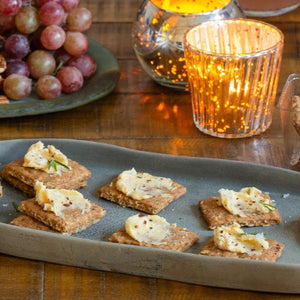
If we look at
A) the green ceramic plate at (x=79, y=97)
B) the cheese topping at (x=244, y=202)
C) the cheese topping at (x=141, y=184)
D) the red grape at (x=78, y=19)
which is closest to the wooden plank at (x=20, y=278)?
the cheese topping at (x=141, y=184)

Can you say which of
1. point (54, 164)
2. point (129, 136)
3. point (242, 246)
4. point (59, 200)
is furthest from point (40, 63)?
point (242, 246)

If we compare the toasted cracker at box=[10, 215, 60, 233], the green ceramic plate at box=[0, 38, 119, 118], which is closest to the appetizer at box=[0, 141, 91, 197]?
the toasted cracker at box=[10, 215, 60, 233]

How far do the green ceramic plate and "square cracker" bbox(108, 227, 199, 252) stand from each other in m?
0.47

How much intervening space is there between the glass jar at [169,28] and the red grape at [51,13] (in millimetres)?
170

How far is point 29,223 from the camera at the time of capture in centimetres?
121

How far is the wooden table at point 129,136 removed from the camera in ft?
3.57

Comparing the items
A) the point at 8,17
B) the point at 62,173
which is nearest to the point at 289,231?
the point at 62,173

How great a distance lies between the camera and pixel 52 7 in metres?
1.64

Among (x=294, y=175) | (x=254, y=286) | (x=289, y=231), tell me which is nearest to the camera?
(x=254, y=286)

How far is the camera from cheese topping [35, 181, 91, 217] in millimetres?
1218

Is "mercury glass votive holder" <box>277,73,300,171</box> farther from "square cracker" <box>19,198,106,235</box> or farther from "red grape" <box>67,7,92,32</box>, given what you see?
"red grape" <box>67,7,92,32</box>

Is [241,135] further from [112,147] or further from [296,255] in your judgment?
[296,255]

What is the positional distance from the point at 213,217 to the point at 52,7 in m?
0.67

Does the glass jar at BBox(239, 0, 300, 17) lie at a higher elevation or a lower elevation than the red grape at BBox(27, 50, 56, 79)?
higher
